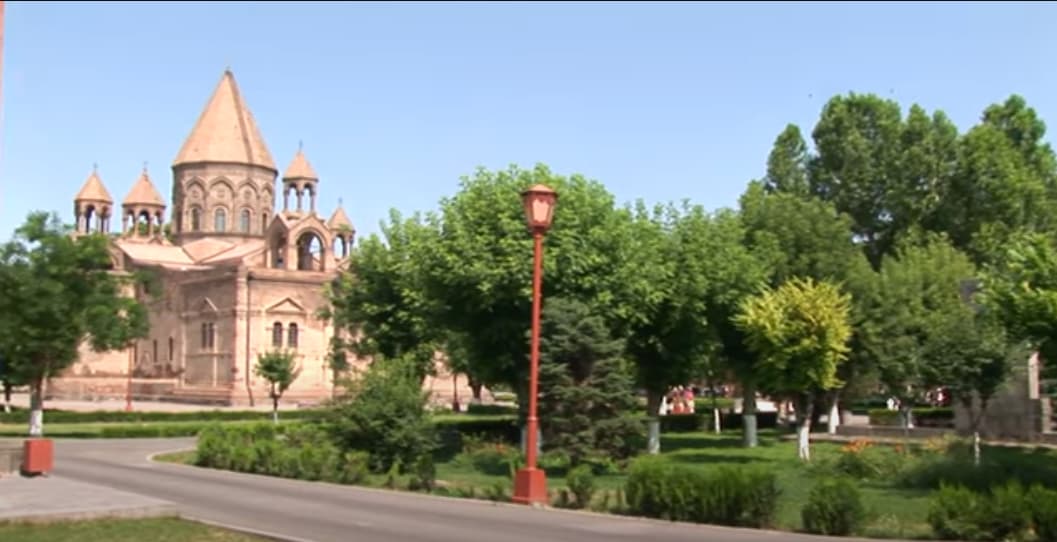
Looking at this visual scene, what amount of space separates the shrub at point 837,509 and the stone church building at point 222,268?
5130 cm

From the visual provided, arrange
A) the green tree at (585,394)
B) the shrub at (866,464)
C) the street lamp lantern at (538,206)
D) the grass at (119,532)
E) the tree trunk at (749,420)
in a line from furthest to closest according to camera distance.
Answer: the tree trunk at (749,420)
the green tree at (585,394)
the shrub at (866,464)
the street lamp lantern at (538,206)
the grass at (119,532)

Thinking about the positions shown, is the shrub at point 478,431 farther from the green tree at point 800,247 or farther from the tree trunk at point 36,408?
the tree trunk at point 36,408

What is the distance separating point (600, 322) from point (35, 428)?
22893 millimetres

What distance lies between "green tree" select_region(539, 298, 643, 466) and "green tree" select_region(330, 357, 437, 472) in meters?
2.80

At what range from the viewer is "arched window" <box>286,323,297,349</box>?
75.7m

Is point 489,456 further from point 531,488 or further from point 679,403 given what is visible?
point 679,403

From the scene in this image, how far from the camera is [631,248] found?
31.5 m

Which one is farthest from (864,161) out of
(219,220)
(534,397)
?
(219,220)

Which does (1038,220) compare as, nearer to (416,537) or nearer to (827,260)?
(827,260)

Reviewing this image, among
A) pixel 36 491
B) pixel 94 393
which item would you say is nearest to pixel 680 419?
pixel 36 491

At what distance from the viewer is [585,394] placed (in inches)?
1013

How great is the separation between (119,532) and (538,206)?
8.86 metres

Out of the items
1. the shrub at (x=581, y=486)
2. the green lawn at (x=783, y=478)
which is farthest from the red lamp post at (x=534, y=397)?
the green lawn at (x=783, y=478)

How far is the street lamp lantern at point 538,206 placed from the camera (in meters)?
20.3
